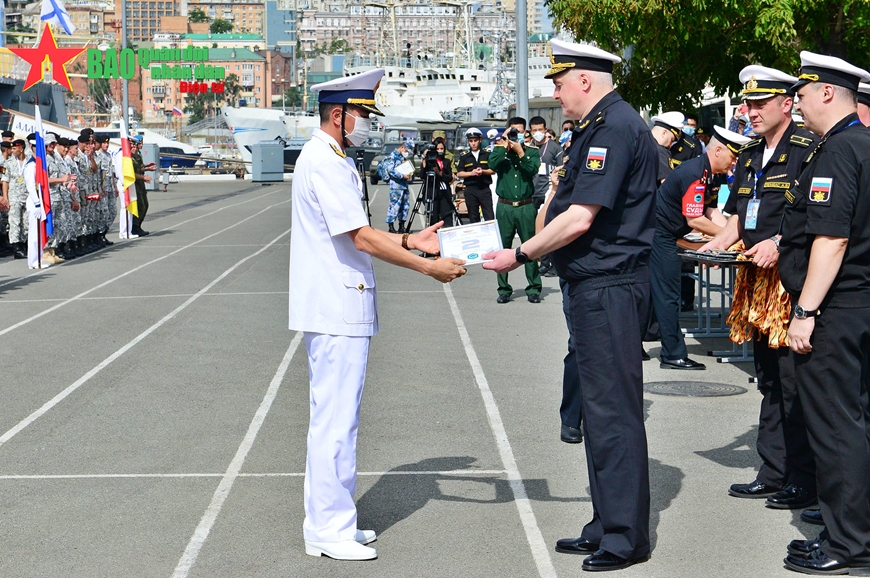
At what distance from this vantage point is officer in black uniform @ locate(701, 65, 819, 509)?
19.7ft

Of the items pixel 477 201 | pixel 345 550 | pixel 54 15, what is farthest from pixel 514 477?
pixel 54 15

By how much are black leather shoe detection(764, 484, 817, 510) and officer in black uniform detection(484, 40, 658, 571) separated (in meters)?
1.17

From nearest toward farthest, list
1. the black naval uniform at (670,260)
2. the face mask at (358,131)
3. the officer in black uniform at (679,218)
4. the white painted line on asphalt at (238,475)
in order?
1. the face mask at (358,131)
2. the white painted line on asphalt at (238,475)
3. the officer in black uniform at (679,218)
4. the black naval uniform at (670,260)

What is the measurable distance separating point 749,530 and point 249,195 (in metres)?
41.7

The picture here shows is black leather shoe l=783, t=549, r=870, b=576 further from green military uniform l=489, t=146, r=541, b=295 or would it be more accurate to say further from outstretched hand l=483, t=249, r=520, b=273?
green military uniform l=489, t=146, r=541, b=295

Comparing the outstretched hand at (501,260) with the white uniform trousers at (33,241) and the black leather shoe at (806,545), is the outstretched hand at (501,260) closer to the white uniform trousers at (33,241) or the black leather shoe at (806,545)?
the black leather shoe at (806,545)

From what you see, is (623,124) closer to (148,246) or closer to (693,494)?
(693,494)

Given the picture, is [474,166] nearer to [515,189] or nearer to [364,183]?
[515,189]

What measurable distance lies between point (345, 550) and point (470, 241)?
1521 millimetres

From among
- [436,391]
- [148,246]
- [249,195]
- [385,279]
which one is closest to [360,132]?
[436,391]

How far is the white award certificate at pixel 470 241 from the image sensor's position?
5547 mm

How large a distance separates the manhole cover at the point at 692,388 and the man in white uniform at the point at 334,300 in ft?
14.2

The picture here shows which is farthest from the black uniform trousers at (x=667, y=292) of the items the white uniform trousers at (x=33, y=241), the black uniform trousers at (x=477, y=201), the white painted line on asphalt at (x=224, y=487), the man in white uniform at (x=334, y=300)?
the white uniform trousers at (x=33, y=241)

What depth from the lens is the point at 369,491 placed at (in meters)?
6.46
